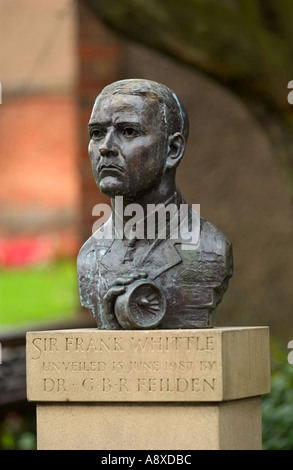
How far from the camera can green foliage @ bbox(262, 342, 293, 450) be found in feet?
30.3

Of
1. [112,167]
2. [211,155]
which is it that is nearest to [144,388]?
[112,167]

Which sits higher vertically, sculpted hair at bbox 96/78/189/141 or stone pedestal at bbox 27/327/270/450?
sculpted hair at bbox 96/78/189/141

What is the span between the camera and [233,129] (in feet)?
43.2

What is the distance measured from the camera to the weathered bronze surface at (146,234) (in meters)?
7.09

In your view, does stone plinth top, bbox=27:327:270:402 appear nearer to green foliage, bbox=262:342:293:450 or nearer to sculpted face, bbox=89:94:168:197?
sculpted face, bbox=89:94:168:197

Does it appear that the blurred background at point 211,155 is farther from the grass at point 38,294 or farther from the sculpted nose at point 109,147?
the sculpted nose at point 109,147

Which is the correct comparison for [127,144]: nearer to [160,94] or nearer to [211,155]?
[160,94]

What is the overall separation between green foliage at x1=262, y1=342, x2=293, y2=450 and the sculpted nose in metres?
2.97

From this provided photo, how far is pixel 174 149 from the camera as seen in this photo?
7.32 meters

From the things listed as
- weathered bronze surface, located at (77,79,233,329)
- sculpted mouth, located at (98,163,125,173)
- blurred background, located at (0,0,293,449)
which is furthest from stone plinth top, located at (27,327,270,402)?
blurred background, located at (0,0,293,449)

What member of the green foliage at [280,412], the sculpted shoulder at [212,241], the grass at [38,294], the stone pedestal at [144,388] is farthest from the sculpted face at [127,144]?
the grass at [38,294]

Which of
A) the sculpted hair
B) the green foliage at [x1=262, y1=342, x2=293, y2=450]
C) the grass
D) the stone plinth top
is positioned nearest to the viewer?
the stone plinth top

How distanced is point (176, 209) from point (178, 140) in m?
0.40

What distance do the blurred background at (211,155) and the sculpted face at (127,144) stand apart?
258 cm
